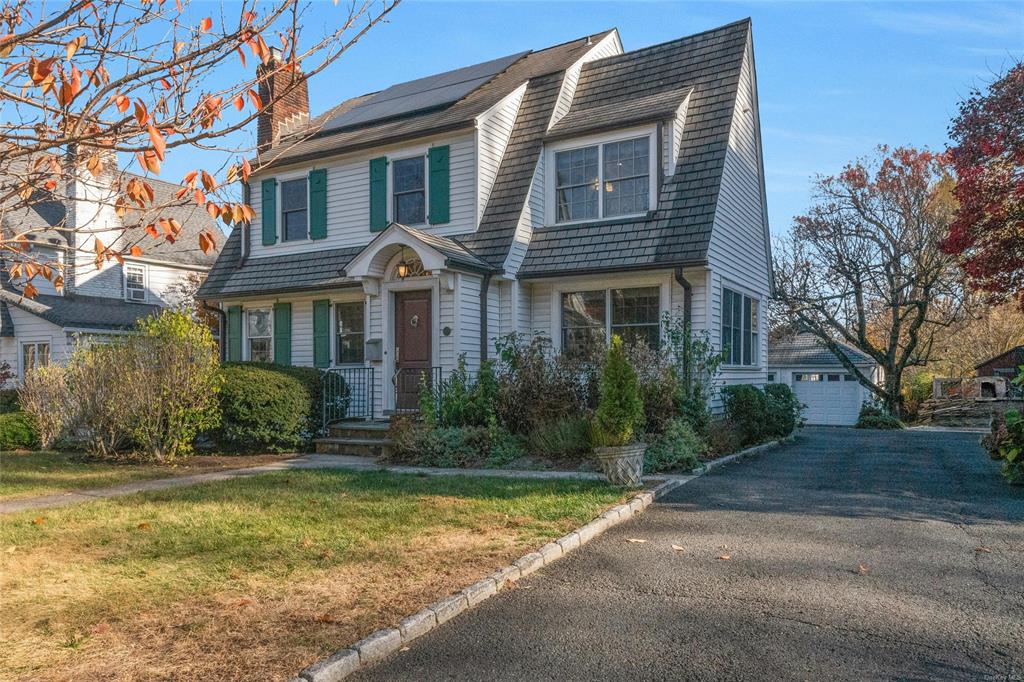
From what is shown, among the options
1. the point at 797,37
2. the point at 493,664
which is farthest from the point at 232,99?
the point at 797,37

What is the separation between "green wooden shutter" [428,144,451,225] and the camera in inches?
562

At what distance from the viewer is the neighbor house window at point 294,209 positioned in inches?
637

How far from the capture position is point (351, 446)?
12.6 meters

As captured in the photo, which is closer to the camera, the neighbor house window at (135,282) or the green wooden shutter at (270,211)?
the green wooden shutter at (270,211)

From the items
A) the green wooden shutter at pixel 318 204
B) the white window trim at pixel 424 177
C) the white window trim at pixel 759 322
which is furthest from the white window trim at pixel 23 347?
the white window trim at pixel 759 322

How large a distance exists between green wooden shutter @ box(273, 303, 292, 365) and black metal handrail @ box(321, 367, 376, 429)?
1.88m

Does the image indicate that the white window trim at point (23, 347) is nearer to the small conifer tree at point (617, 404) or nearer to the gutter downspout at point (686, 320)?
the gutter downspout at point (686, 320)

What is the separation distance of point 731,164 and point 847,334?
55.1ft

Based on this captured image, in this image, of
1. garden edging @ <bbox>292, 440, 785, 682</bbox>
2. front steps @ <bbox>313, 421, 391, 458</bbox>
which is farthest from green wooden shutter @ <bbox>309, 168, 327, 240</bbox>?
garden edging @ <bbox>292, 440, 785, 682</bbox>

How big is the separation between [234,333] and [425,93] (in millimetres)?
7338

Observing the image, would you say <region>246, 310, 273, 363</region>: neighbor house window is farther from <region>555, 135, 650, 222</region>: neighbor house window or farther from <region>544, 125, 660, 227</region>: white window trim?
<region>555, 135, 650, 222</region>: neighbor house window

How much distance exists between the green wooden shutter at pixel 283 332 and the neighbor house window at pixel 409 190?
3487mm

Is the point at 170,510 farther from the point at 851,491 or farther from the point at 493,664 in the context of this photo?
the point at 851,491

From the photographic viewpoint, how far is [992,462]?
10.7 m
